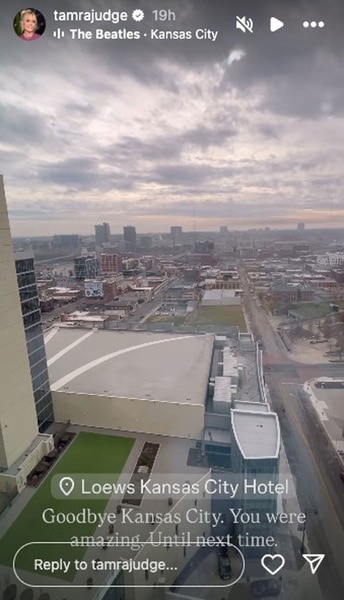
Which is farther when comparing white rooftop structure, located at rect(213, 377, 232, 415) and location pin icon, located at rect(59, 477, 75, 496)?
white rooftop structure, located at rect(213, 377, 232, 415)

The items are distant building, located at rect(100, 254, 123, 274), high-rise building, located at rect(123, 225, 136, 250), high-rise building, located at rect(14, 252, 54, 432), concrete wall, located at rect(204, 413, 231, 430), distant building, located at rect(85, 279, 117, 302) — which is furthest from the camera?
high-rise building, located at rect(123, 225, 136, 250)

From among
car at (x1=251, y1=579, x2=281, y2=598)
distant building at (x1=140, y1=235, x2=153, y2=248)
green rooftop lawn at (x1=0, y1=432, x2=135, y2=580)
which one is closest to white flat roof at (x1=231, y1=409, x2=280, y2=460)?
car at (x1=251, y1=579, x2=281, y2=598)

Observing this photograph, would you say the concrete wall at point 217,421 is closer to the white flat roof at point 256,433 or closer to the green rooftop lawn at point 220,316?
the white flat roof at point 256,433

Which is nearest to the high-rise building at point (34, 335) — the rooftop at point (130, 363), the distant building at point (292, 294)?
the rooftop at point (130, 363)

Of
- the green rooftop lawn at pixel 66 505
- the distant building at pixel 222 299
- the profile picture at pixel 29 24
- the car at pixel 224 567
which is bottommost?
the car at pixel 224 567

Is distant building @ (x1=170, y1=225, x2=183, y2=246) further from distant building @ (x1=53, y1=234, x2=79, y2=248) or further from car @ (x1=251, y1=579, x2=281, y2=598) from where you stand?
car @ (x1=251, y1=579, x2=281, y2=598)
